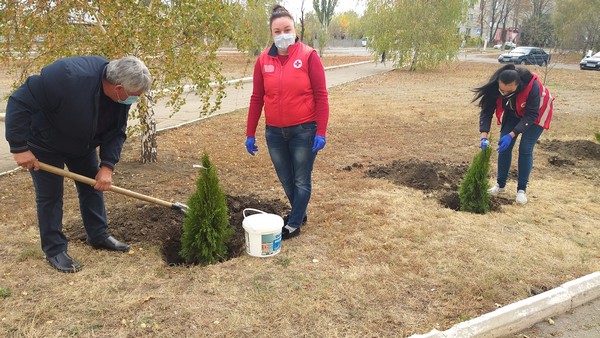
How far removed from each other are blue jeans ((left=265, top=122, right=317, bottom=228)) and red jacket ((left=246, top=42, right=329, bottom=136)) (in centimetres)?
8

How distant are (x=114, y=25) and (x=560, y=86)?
18.9m

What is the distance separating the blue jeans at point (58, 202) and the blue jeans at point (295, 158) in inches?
58.1

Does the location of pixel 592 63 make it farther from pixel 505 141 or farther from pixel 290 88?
pixel 290 88

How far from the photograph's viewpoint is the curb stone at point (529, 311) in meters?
2.93

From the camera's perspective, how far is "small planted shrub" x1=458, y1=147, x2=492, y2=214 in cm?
479

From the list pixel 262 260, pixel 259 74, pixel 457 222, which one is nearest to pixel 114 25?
pixel 259 74

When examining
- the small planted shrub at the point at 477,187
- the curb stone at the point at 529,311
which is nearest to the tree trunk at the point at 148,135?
the small planted shrub at the point at 477,187

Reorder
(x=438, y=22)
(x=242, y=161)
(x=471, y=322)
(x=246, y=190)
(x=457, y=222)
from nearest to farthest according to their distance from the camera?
(x=471, y=322), (x=457, y=222), (x=246, y=190), (x=242, y=161), (x=438, y=22)

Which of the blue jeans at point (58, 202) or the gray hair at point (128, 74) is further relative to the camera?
the blue jeans at point (58, 202)

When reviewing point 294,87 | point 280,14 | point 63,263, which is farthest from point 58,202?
point 280,14

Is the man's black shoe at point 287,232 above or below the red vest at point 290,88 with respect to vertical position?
below

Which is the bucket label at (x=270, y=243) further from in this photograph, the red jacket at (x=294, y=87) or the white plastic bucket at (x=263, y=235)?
the red jacket at (x=294, y=87)

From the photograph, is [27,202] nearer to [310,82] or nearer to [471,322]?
[310,82]

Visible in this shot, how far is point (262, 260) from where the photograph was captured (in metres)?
3.76
